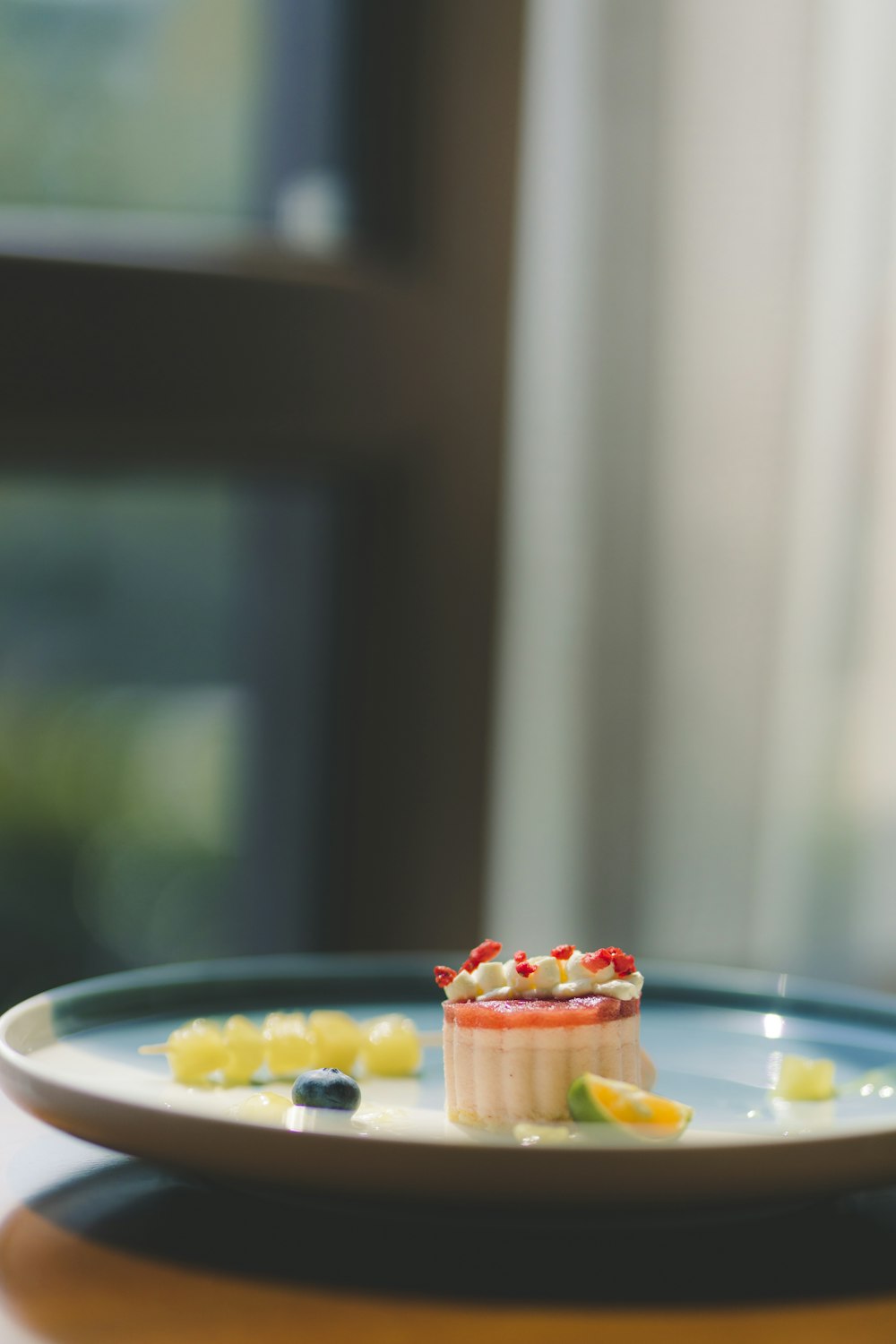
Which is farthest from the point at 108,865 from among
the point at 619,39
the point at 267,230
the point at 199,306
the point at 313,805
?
the point at 619,39

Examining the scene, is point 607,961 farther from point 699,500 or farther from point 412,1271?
point 699,500

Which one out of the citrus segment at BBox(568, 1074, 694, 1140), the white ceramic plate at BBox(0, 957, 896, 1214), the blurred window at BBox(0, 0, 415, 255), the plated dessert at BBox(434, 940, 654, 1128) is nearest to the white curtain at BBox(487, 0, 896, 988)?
the blurred window at BBox(0, 0, 415, 255)

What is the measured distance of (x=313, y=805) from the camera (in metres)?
2.50

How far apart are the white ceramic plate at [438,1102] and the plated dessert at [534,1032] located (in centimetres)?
4

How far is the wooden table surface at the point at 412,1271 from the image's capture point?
681mm

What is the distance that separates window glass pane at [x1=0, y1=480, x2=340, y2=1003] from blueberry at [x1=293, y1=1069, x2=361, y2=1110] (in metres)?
1.49

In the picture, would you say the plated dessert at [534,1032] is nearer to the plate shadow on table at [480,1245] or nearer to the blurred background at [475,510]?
the plate shadow on table at [480,1245]

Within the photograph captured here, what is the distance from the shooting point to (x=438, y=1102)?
1.03m

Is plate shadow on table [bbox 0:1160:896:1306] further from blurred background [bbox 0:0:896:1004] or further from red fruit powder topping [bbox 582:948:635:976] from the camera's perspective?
blurred background [bbox 0:0:896:1004]

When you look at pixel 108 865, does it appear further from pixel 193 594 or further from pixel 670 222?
pixel 670 222

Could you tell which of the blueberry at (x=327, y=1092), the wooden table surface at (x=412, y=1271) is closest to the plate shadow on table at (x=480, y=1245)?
the wooden table surface at (x=412, y=1271)

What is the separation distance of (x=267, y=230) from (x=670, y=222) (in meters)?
0.65

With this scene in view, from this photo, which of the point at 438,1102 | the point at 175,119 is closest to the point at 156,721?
the point at 175,119

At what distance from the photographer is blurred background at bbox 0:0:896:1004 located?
2330 millimetres
